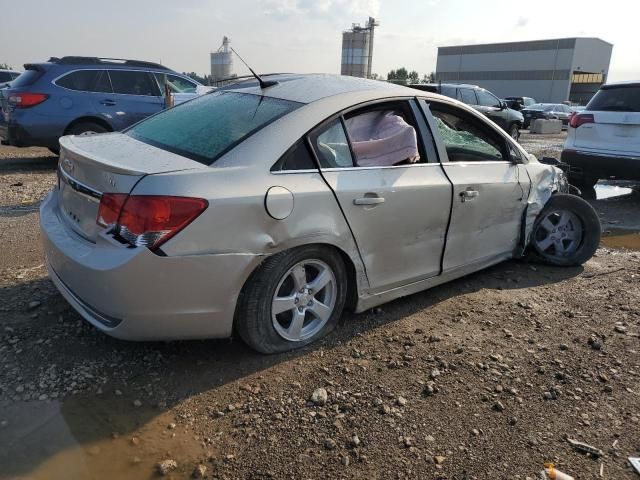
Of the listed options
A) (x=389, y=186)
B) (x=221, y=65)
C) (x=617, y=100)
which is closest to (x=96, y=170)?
(x=389, y=186)

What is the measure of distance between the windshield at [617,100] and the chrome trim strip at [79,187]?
7504 millimetres

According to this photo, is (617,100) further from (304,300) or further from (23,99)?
(23,99)

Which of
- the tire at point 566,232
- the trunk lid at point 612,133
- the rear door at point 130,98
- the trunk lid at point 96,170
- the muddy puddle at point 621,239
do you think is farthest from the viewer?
the rear door at point 130,98

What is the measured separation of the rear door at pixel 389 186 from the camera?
3176 mm

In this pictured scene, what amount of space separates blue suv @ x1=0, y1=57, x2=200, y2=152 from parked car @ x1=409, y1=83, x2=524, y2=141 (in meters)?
8.17

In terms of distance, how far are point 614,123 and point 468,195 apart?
204 inches

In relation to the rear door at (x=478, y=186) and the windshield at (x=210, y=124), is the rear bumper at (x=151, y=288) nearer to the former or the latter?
the windshield at (x=210, y=124)

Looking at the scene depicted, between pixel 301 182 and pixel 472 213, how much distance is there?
5.17ft

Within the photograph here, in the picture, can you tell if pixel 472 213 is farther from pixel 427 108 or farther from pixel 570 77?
pixel 570 77

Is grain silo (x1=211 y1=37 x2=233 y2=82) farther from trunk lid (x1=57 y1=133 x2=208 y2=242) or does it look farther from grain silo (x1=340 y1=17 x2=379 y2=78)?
grain silo (x1=340 y1=17 x2=379 y2=78)

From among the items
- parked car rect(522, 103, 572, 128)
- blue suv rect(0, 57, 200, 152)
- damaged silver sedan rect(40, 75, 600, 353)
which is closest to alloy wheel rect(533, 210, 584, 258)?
damaged silver sedan rect(40, 75, 600, 353)

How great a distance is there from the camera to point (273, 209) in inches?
110

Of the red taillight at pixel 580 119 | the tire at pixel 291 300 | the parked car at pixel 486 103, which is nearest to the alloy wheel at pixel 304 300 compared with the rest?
the tire at pixel 291 300

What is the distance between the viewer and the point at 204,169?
2721 mm
